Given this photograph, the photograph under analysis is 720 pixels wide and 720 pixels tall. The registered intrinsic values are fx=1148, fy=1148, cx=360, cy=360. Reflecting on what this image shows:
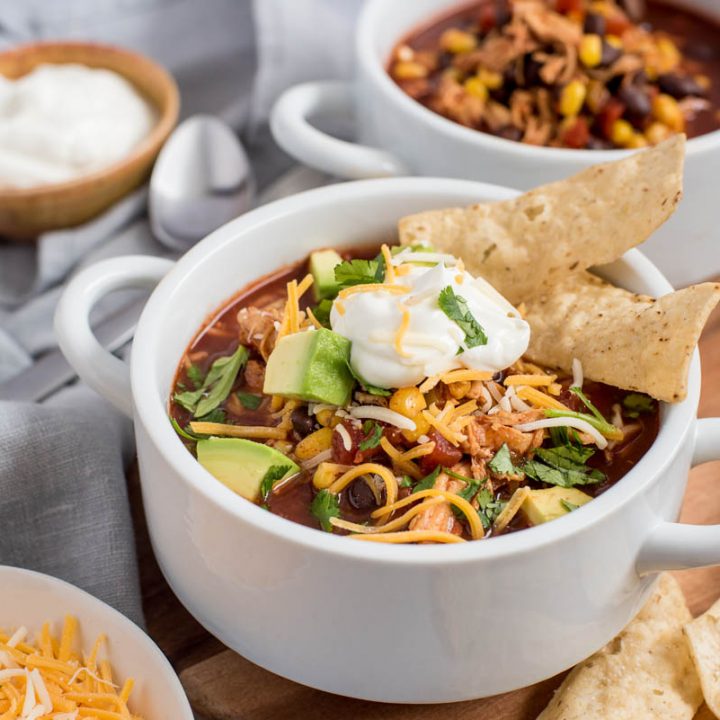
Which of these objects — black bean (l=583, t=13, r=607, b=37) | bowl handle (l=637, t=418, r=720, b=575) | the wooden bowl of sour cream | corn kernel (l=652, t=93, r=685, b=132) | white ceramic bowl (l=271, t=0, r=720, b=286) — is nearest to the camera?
bowl handle (l=637, t=418, r=720, b=575)

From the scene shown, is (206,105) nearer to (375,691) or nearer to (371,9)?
(371,9)

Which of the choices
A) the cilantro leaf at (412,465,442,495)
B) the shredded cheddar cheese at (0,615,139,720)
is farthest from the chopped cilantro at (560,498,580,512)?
the shredded cheddar cheese at (0,615,139,720)

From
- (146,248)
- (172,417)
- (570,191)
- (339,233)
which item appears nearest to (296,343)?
(172,417)

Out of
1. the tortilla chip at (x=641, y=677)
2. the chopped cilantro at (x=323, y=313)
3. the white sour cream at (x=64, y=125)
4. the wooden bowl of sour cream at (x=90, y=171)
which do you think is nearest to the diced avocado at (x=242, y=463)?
the chopped cilantro at (x=323, y=313)

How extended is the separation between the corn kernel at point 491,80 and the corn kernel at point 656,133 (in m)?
0.45

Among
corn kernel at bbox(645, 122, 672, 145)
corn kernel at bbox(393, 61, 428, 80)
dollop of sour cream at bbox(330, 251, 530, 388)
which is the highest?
dollop of sour cream at bbox(330, 251, 530, 388)

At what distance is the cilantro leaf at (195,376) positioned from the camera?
243 cm

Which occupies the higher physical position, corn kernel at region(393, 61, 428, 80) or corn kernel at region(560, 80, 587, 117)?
corn kernel at region(560, 80, 587, 117)

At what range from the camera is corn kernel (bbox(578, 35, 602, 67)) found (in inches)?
130

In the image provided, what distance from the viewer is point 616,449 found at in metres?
2.24

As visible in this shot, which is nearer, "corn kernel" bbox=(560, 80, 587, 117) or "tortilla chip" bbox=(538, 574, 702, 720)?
"tortilla chip" bbox=(538, 574, 702, 720)

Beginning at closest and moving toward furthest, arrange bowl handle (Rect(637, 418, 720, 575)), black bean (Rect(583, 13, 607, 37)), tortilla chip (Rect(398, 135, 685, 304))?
bowl handle (Rect(637, 418, 720, 575)) → tortilla chip (Rect(398, 135, 685, 304)) → black bean (Rect(583, 13, 607, 37))

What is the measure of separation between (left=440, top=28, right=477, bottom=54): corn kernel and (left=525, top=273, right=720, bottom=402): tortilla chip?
4.46 feet

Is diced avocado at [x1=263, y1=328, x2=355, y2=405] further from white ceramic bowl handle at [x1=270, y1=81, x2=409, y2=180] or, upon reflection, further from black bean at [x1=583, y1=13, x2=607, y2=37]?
black bean at [x1=583, y1=13, x2=607, y2=37]
